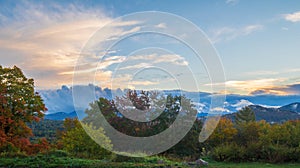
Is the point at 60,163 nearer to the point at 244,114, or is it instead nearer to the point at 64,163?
the point at 64,163

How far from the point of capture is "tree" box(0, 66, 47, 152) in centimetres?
2036

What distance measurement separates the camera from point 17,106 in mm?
20969

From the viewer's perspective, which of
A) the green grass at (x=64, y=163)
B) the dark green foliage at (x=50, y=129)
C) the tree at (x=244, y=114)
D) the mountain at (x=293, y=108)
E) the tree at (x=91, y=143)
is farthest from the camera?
the mountain at (x=293, y=108)

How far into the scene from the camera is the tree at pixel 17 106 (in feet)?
66.8

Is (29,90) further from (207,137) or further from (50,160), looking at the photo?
(207,137)

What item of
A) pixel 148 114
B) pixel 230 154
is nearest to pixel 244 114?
pixel 148 114

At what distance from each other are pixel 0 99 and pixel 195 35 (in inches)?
589

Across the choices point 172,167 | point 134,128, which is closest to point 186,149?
point 134,128

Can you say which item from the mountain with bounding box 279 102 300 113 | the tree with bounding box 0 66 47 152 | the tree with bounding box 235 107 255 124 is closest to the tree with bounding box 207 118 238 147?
the tree with bounding box 0 66 47 152

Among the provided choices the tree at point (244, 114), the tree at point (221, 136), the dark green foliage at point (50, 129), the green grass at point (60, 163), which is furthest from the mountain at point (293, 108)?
the green grass at point (60, 163)

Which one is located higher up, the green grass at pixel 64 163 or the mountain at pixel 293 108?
the mountain at pixel 293 108

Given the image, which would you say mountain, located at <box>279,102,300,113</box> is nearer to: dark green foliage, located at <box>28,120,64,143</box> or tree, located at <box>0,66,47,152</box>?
dark green foliage, located at <box>28,120,64,143</box>

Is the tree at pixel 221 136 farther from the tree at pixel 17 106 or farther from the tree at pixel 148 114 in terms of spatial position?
the tree at pixel 17 106

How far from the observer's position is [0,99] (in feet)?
66.7
